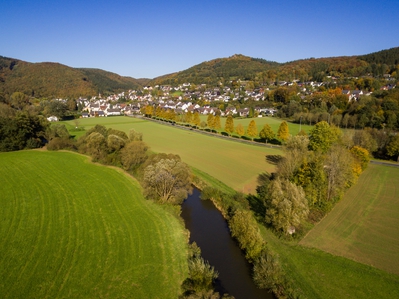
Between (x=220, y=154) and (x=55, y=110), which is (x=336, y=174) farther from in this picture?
(x=55, y=110)

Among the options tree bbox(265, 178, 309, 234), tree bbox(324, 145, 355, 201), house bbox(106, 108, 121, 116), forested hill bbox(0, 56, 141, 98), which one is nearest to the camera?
tree bbox(265, 178, 309, 234)

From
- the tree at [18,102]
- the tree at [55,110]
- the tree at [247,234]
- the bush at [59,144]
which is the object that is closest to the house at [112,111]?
the tree at [55,110]

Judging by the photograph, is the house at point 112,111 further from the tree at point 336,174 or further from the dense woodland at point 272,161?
the tree at point 336,174

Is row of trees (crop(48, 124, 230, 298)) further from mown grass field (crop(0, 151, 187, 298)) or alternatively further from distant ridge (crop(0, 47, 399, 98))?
distant ridge (crop(0, 47, 399, 98))

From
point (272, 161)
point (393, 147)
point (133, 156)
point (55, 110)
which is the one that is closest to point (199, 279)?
point (133, 156)

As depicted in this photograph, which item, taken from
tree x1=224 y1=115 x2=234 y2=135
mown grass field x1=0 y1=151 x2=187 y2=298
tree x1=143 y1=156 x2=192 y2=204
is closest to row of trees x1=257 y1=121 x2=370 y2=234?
mown grass field x1=0 y1=151 x2=187 y2=298

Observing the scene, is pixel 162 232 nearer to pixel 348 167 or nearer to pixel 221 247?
pixel 221 247

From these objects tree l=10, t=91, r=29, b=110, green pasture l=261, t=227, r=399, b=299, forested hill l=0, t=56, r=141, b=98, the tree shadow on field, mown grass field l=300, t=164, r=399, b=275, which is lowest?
green pasture l=261, t=227, r=399, b=299
